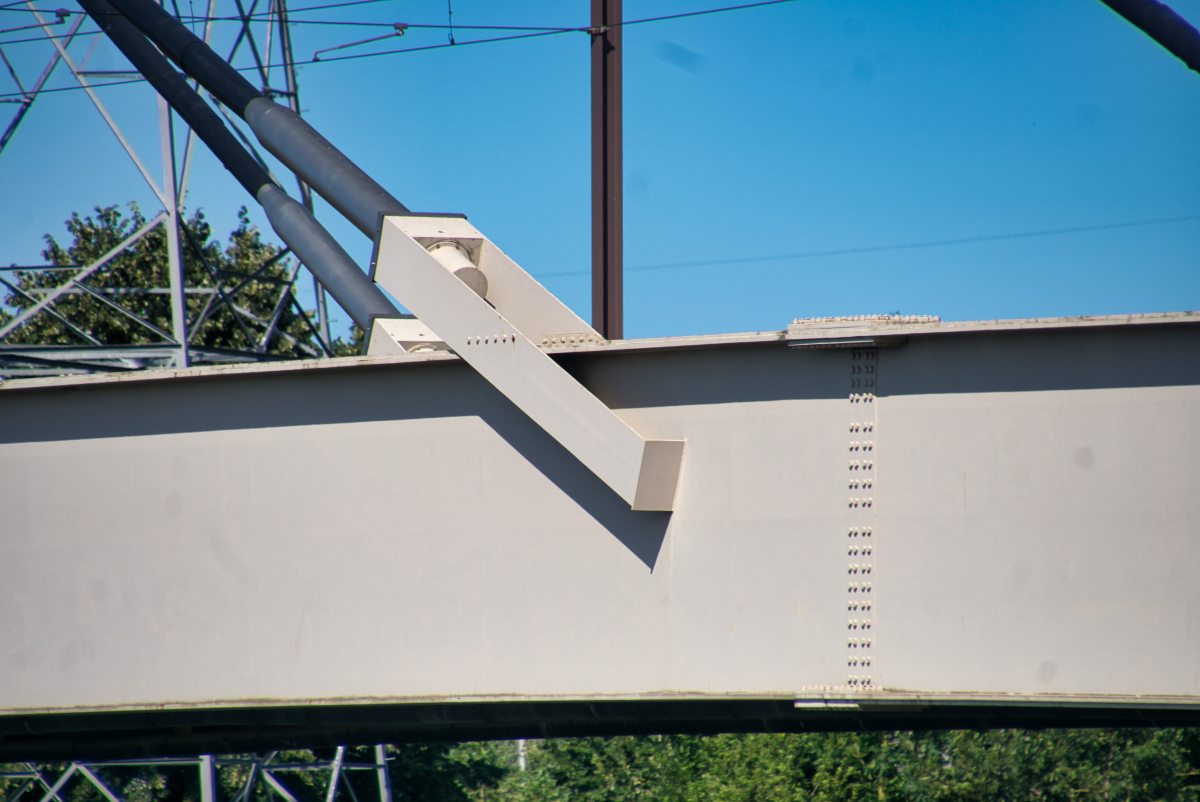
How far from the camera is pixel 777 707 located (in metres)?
6.80

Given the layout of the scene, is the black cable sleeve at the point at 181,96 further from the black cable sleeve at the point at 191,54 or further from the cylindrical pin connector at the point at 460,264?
the cylindrical pin connector at the point at 460,264

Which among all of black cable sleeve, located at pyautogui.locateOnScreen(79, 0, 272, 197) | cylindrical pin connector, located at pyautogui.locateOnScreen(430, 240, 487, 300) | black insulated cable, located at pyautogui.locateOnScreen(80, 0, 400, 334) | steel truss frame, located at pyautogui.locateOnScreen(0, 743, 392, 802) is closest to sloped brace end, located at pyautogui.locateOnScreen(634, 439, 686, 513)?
cylindrical pin connector, located at pyautogui.locateOnScreen(430, 240, 487, 300)

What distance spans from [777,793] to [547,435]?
2928cm

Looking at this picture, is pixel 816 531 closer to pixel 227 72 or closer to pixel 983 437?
pixel 983 437

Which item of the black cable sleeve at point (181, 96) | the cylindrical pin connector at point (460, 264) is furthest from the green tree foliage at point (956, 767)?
the cylindrical pin connector at point (460, 264)

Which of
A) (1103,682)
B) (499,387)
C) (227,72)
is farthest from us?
(227,72)

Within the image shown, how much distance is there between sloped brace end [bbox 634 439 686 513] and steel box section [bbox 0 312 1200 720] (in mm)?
102

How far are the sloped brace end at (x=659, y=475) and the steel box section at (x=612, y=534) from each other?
10cm

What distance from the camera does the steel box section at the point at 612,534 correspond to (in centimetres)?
592

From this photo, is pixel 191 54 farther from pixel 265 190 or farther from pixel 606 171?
pixel 606 171

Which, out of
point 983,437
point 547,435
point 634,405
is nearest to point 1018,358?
point 983,437

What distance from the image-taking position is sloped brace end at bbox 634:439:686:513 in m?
6.52

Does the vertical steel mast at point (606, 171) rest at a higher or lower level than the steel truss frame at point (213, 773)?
higher

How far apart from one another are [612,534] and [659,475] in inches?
19.6
